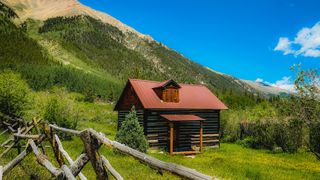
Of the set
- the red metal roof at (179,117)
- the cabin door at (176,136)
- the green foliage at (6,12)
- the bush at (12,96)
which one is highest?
the green foliage at (6,12)

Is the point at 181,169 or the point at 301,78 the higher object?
the point at 301,78

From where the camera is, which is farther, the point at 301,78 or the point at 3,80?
the point at 3,80

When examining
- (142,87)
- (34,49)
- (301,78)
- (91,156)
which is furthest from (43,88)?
(91,156)

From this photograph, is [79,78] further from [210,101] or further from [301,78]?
[301,78]

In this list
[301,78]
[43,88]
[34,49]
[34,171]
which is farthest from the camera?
[34,49]

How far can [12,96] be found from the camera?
25.1 m

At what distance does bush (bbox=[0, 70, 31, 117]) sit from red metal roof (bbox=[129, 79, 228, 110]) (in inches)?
405

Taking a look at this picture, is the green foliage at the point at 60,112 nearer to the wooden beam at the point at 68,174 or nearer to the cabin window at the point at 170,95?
the cabin window at the point at 170,95

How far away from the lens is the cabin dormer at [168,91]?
1302 inches

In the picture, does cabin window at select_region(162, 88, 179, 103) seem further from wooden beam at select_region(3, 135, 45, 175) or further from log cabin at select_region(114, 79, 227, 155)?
wooden beam at select_region(3, 135, 45, 175)

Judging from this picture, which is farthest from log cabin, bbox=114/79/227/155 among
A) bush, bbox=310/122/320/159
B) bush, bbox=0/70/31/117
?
bush, bbox=310/122/320/159

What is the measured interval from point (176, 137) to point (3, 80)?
16640 millimetres

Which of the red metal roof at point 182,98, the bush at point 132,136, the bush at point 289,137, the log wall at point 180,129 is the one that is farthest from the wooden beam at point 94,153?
the bush at point 289,137

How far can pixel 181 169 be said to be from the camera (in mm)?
4367
